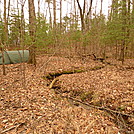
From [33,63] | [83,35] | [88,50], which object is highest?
[83,35]

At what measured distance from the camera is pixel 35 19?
6.58 meters

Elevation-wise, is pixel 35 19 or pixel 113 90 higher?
pixel 35 19

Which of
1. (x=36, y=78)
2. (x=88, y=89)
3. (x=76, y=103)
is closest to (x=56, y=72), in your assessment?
(x=36, y=78)

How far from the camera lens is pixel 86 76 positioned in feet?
20.9

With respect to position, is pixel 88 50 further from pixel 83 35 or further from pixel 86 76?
pixel 86 76

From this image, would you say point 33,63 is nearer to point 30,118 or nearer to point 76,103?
point 76,103

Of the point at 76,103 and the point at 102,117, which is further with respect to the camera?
the point at 76,103

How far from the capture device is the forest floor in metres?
2.75

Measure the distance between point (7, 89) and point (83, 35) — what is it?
7.33 m

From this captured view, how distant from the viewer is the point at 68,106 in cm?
390

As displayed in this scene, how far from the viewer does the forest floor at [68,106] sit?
275 cm

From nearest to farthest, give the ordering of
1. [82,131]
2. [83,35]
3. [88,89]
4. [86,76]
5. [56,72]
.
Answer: [82,131], [88,89], [86,76], [56,72], [83,35]

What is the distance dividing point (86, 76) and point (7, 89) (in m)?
4.05

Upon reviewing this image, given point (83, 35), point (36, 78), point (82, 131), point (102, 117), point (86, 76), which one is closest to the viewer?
point (82, 131)
